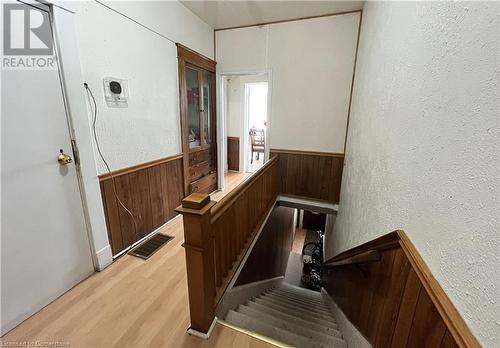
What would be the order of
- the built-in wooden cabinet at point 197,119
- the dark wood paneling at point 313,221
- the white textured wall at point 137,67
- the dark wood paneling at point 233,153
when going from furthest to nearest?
the dark wood paneling at point 313,221 < the dark wood paneling at point 233,153 < the built-in wooden cabinet at point 197,119 < the white textured wall at point 137,67

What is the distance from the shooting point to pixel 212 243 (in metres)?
1.33

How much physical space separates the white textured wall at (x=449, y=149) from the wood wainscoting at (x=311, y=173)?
1.84 m

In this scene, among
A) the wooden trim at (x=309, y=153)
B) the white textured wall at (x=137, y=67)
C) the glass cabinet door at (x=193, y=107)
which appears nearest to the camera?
the white textured wall at (x=137, y=67)

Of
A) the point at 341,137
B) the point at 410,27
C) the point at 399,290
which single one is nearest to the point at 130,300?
the point at 399,290

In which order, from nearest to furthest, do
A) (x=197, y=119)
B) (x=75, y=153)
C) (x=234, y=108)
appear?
(x=75, y=153), (x=197, y=119), (x=234, y=108)

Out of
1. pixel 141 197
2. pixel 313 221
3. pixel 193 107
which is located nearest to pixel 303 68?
pixel 193 107

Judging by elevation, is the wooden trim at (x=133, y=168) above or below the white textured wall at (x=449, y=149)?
below

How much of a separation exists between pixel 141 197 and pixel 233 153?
338 centimetres

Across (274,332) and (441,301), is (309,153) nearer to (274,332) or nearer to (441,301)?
(274,332)

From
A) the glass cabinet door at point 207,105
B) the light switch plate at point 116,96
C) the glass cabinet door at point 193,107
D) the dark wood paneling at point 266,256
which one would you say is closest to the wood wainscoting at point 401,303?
the dark wood paneling at point 266,256

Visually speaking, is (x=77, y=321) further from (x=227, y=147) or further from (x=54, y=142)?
(x=227, y=147)

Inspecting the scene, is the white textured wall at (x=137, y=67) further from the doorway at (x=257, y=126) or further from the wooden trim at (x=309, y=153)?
the doorway at (x=257, y=126)

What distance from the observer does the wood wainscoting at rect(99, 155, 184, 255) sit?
6.56 feet

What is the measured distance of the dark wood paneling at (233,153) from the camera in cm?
545
